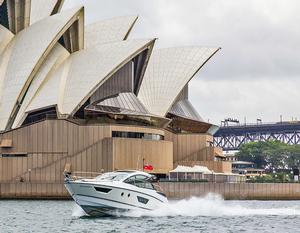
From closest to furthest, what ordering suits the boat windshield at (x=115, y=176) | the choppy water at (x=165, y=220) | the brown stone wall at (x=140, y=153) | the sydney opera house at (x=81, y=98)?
the choppy water at (x=165, y=220) < the boat windshield at (x=115, y=176) < the brown stone wall at (x=140, y=153) < the sydney opera house at (x=81, y=98)

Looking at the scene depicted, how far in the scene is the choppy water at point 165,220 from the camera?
41656mm

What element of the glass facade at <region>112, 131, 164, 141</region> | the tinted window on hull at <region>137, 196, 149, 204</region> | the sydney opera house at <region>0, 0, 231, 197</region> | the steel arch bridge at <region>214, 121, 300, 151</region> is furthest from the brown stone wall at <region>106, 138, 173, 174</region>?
the steel arch bridge at <region>214, 121, 300, 151</region>

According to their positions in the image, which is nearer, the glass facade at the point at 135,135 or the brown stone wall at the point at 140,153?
the brown stone wall at the point at 140,153

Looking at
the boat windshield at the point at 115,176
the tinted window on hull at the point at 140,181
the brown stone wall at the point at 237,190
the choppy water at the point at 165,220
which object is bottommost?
the choppy water at the point at 165,220

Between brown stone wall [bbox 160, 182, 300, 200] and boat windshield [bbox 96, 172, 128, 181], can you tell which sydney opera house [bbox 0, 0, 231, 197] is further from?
boat windshield [bbox 96, 172, 128, 181]

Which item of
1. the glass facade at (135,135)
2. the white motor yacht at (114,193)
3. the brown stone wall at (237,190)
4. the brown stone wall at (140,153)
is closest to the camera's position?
the white motor yacht at (114,193)

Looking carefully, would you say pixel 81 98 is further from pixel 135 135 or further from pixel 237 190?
pixel 237 190

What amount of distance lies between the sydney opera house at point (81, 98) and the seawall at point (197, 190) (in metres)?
0.96

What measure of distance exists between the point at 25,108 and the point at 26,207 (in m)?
20.9

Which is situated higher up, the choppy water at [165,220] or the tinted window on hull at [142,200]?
the tinted window on hull at [142,200]

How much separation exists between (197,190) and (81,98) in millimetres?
13461

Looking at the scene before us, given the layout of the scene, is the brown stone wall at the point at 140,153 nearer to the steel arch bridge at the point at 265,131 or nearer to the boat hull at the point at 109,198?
the boat hull at the point at 109,198

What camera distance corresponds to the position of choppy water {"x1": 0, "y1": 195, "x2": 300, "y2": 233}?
137ft

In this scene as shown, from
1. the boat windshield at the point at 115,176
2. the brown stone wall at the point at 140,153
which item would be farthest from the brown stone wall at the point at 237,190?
the boat windshield at the point at 115,176
